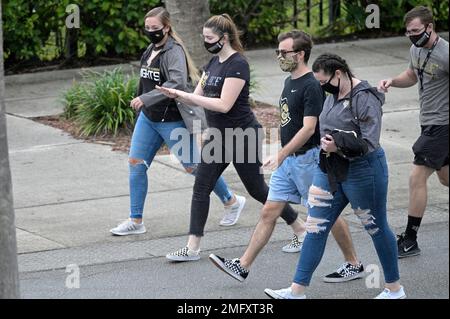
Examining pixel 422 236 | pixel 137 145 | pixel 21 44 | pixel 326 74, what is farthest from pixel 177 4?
pixel 326 74

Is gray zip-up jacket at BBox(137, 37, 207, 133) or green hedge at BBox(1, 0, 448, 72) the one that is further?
green hedge at BBox(1, 0, 448, 72)

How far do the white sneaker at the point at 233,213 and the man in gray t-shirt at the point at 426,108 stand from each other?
4.59 ft

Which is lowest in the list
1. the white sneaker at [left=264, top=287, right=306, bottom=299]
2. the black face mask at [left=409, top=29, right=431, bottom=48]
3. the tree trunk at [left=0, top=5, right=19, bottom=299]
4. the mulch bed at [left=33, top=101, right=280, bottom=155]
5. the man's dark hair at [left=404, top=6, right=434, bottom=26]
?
the mulch bed at [left=33, top=101, right=280, bottom=155]

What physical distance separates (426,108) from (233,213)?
71.9 inches

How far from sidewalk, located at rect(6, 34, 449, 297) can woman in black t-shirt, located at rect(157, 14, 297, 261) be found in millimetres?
539

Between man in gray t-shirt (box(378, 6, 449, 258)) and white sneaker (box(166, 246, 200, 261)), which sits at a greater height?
man in gray t-shirt (box(378, 6, 449, 258))

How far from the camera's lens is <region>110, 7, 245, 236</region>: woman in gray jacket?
7.94 meters

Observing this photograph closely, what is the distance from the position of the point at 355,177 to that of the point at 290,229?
6.93ft

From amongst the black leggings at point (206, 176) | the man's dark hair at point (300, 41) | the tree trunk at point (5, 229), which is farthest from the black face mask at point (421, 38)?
the tree trunk at point (5, 229)

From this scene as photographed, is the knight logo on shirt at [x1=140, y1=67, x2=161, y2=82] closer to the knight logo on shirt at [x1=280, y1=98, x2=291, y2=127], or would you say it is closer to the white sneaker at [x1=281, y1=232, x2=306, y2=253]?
the knight logo on shirt at [x1=280, y1=98, x2=291, y2=127]

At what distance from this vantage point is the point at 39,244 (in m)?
7.99

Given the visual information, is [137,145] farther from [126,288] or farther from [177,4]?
[177,4]

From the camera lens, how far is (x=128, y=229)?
8.23 meters

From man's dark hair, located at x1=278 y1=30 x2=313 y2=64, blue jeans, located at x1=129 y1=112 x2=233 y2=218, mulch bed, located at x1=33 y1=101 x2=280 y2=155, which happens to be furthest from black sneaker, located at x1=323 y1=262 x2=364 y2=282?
mulch bed, located at x1=33 y1=101 x2=280 y2=155
